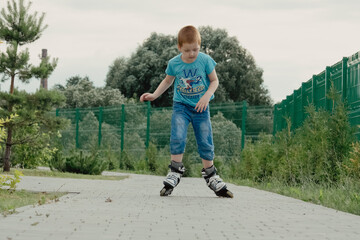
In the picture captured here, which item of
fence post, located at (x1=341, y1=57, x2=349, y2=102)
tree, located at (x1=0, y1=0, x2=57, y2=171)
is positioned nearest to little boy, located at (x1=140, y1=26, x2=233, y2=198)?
fence post, located at (x1=341, y1=57, x2=349, y2=102)

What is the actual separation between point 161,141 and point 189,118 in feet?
45.3

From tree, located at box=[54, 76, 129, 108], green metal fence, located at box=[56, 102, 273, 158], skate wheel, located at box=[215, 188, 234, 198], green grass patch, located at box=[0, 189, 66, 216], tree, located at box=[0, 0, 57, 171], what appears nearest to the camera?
green grass patch, located at box=[0, 189, 66, 216]

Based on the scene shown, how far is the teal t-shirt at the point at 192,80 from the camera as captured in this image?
23.3ft

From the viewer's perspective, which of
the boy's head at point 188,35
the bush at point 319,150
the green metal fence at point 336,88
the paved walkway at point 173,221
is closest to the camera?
the paved walkway at point 173,221

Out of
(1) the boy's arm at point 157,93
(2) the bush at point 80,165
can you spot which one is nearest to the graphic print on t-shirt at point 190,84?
(1) the boy's arm at point 157,93

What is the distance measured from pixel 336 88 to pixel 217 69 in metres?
39.8

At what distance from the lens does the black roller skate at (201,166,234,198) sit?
282 inches

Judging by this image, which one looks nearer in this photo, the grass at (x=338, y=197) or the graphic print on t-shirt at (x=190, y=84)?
the grass at (x=338, y=197)

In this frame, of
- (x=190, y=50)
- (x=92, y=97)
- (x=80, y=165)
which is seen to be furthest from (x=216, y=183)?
(x=92, y=97)

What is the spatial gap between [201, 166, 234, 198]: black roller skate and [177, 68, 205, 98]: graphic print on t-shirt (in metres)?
0.96

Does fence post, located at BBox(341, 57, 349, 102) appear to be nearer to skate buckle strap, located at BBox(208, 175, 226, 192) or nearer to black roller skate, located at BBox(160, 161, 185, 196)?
skate buckle strap, located at BBox(208, 175, 226, 192)

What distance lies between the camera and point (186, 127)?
7.21 metres

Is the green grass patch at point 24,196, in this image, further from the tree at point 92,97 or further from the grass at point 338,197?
the tree at point 92,97

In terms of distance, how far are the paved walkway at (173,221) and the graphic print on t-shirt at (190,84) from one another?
4.51 ft
